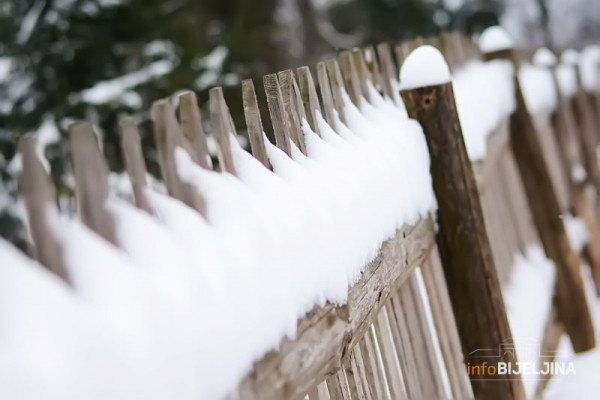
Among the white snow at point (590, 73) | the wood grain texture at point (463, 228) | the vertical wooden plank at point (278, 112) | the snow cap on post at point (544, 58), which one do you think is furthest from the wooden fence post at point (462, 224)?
the white snow at point (590, 73)

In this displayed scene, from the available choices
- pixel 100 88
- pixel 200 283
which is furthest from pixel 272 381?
pixel 100 88

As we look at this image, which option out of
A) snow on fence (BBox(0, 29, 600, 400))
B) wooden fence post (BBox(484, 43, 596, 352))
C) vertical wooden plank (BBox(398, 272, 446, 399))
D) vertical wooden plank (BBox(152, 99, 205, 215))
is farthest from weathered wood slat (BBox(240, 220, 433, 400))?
wooden fence post (BBox(484, 43, 596, 352))

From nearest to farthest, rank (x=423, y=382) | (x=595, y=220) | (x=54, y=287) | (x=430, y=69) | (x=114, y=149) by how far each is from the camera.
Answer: (x=54, y=287)
(x=423, y=382)
(x=430, y=69)
(x=595, y=220)
(x=114, y=149)

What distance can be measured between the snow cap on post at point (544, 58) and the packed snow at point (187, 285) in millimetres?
3680

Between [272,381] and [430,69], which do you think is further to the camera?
[430,69]

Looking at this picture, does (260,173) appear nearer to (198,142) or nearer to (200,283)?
(198,142)

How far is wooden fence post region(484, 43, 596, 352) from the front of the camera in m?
3.64

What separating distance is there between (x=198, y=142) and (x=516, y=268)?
3088 mm

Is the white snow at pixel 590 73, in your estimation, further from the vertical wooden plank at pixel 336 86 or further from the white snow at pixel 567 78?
the vertical wooden plank at pixel 336 86

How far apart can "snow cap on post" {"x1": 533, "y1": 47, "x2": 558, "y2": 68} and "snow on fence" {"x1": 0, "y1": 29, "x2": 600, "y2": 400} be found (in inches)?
70.2

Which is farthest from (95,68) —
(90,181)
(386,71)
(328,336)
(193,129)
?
(90,181)

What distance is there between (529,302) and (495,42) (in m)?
1.77

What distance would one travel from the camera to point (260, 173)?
1.46m

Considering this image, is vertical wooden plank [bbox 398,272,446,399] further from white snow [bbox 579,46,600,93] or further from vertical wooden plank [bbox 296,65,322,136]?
white snow [bbox 579,46,600,93]
